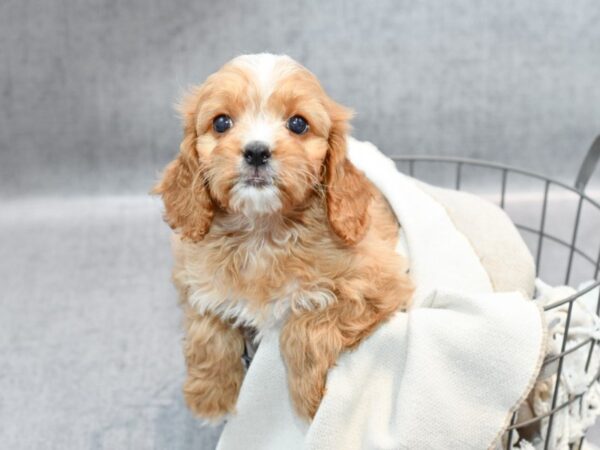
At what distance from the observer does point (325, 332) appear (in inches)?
77.1

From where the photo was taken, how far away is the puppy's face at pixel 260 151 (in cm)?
179

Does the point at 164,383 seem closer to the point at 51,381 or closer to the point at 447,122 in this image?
the point at 51,381

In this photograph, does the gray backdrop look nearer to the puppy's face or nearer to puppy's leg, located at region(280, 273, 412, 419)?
the puppy's face

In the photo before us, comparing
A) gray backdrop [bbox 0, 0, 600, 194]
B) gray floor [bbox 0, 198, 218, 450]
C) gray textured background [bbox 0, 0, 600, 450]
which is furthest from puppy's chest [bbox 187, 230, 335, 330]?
gray backdrop [bbox 0, 0, 600, 194]

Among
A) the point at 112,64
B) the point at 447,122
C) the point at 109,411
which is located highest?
the point at 112,64

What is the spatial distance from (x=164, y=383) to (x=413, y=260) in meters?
1.08

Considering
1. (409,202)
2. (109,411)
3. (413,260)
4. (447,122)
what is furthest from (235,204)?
(447,122)

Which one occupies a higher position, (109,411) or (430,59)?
(430,59)

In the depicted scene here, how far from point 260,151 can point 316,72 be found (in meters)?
1.92

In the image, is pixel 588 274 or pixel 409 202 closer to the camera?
pixel 409 202

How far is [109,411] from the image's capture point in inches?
109

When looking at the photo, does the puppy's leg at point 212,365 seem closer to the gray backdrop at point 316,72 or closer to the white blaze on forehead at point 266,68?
the white blaze on forehead at point 266,68

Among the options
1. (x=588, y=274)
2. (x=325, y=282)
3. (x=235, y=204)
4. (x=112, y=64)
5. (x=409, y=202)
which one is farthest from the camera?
(x=112, y=64)

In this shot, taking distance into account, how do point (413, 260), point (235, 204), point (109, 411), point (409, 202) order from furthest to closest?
point (109, 411)
point (409, 202)
point (413, 260)
point (235, 204)
